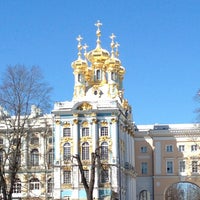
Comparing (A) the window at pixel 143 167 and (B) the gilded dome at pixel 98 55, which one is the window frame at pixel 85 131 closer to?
(B) the gilded dome at pixel 98 55

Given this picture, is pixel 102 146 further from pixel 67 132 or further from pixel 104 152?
pixel 67 132

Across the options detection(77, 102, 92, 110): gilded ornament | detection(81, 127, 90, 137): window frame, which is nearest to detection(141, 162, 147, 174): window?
detection(81, 127, 90, 137): window frame

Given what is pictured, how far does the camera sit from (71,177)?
6794cm

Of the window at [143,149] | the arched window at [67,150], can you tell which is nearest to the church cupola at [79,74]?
the arched window at [67,150]

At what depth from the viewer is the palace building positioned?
67750 millimetres

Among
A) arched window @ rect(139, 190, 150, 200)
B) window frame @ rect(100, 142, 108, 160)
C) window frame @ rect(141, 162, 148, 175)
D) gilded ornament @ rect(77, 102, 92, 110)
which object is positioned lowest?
arched window @ rect(139, 190, 150, 200)

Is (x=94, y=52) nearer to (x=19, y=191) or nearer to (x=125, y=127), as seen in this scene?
(x=125, y=127)

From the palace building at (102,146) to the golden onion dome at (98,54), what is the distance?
3.7 inches

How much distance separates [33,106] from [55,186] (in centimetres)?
3286

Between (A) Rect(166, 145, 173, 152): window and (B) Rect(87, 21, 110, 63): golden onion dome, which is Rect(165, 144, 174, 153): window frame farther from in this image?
(B) Rect(87, 21, 110, 63): golden onion dome

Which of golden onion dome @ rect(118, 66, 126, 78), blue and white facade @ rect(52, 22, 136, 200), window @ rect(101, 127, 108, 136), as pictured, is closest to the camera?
blue and white facade @ rect(52, 22, 136, 200)

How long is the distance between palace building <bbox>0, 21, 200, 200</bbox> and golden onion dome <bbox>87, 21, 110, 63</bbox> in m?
0.10

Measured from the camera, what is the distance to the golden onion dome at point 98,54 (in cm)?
7769

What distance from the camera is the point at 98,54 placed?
77.9 metres
